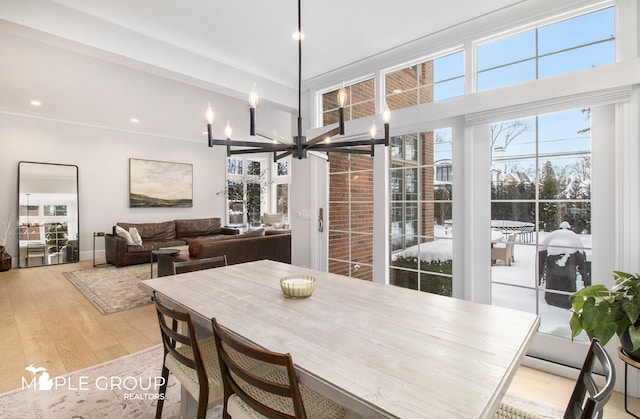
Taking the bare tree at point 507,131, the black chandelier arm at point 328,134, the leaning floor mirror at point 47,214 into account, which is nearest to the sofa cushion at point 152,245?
the leaning floor mirror at point 47,214

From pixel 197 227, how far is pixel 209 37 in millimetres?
5493

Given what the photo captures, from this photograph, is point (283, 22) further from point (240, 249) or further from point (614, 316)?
point (240, 249)

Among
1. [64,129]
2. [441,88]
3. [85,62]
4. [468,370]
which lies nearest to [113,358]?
[468,370]

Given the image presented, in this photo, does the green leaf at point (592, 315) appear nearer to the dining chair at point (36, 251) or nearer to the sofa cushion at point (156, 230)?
the sofa cushion at point (156, 230)

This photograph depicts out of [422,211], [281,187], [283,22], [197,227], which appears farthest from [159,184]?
[422,211]

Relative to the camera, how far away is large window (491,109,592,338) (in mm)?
2307

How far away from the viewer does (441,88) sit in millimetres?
3012

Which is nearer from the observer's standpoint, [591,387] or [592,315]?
[591,387]

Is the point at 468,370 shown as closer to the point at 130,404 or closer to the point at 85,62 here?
the point at 130,404

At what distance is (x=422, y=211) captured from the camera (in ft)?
10.3

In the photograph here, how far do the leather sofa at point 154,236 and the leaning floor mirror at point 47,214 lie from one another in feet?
2.62

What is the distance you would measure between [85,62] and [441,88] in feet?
13.1

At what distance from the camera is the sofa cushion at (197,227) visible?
24.4ft

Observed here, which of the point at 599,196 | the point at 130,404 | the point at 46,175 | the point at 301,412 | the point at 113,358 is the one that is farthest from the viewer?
the point at 46,175
